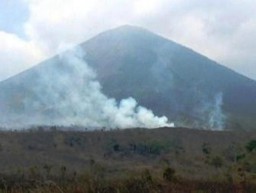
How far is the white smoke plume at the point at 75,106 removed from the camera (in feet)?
284

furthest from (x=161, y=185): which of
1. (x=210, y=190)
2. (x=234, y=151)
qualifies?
(x=234, y=151)

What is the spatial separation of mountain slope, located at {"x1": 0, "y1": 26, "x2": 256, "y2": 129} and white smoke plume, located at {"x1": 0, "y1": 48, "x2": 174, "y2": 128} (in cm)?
118

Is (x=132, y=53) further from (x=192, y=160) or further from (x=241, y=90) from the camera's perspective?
(x=192, y=160)

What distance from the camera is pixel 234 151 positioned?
48.5m

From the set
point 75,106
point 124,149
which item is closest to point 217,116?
point 75,106

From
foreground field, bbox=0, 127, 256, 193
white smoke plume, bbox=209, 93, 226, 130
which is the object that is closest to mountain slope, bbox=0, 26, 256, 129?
white smoke plume, bbox=209, 93, 226, 130

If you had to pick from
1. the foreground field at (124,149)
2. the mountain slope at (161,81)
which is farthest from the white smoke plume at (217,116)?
the foreground field at (124,149)

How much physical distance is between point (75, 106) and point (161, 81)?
101 ft

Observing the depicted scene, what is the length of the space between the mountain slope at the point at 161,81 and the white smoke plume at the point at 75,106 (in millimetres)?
1182

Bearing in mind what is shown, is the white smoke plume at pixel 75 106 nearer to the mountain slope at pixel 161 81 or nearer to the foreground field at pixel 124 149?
the mountain slope at pixel 161 81

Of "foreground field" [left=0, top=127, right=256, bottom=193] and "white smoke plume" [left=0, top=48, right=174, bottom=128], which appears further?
"white smoke plume" [left=0, top=48, right=174, bottom=128]

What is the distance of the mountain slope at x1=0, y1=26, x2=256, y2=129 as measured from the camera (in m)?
103

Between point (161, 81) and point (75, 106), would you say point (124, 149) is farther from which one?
point (161, 81)

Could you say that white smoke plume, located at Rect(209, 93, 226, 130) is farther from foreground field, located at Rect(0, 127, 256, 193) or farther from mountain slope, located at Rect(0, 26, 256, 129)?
foreground field, located at Rect(0, 127, 256, 193)
